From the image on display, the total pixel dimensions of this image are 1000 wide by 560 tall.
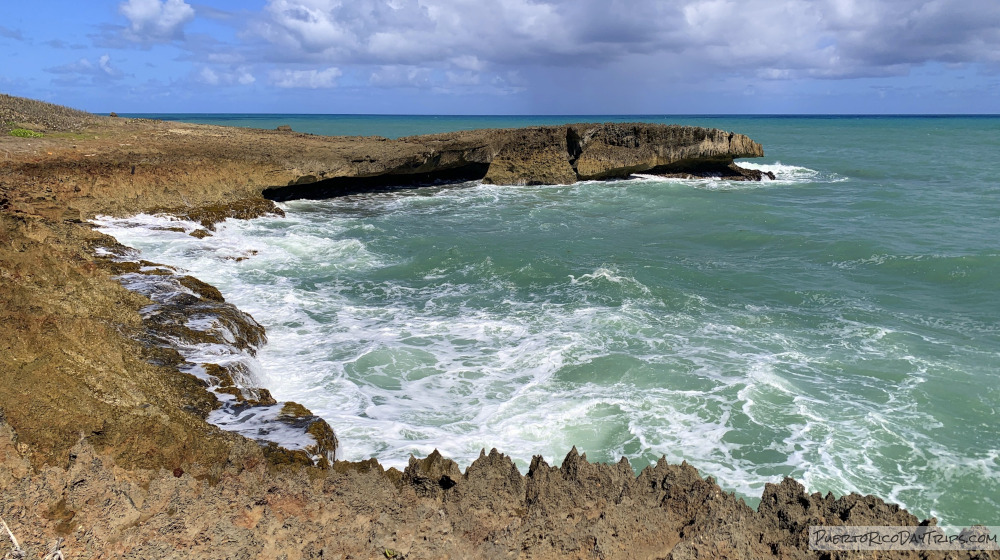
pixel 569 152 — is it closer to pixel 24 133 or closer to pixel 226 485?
pixel 24 133

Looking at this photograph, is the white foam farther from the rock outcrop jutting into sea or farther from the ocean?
the rock outcrop jutting into sea

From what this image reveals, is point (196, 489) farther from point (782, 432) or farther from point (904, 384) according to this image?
point (904, 384)

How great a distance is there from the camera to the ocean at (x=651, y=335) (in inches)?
322

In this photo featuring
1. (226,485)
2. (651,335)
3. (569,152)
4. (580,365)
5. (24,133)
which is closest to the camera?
(226,485)

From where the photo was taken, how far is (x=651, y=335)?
11.9 meters

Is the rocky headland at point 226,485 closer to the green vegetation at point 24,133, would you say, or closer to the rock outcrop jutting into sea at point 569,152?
the green vegetation at point 24,133

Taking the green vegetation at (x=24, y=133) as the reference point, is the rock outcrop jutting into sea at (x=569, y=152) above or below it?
below

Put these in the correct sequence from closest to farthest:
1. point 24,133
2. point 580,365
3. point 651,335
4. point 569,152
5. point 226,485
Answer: point 226,485 → point 580,365 → point 651,335 → point 24,133 → point 569,152

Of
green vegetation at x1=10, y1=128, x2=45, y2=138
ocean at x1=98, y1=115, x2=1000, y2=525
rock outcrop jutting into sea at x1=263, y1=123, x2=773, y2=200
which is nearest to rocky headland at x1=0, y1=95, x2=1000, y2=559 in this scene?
ocean at x1=98, y1=115, x2=1000, y2=525

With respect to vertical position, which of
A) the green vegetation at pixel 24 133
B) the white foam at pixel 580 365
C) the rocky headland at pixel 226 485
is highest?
the green vegetation at pixel 24 133

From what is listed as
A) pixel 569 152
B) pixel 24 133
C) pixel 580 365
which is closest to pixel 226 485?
pixel 580 365

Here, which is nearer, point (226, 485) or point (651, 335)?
point (226, 485)

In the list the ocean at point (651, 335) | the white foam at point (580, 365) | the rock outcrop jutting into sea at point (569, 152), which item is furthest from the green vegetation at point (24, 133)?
the rock outcrop jutting into sea at point (569, 152)

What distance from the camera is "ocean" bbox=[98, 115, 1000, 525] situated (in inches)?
322
